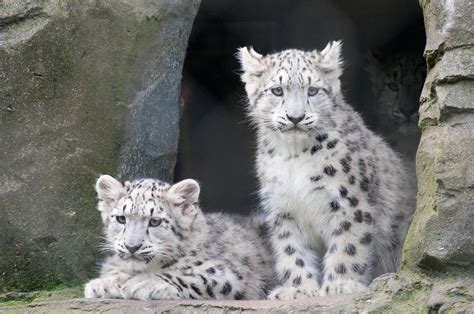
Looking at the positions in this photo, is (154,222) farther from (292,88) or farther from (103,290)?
(292,88)

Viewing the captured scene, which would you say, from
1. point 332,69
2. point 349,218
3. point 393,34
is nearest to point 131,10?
point 332,69

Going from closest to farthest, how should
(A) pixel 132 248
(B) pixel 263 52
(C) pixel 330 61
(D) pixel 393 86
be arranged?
(A) pixel 132 248 → (C) pixel 330 61 → (D) pixel 393 86 → (B) pixel 263 52

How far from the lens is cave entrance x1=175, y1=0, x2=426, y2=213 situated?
7761 millimetres

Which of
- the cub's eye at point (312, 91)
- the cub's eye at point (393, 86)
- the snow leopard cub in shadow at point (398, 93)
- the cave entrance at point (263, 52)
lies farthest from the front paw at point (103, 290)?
the cub's eye at point (393, 86)

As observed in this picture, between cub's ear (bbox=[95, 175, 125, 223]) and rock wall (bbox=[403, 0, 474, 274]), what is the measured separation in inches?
67.4

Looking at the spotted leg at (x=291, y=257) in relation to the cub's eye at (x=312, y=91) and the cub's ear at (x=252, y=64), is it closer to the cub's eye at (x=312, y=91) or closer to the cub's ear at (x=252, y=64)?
the cub's eye at (x=312, y=91)

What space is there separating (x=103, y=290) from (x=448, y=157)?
193 cm

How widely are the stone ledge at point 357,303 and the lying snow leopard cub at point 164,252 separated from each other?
19 centimetres

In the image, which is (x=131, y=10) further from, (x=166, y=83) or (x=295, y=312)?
(x=295, y=312)

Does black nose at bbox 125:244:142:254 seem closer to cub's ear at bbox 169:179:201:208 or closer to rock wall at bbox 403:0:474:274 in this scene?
cub's ear at bbox 169:179:201:208

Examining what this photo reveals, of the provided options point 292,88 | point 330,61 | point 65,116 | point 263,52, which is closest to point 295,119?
A: point 292,88

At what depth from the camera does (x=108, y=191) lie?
5281 mm

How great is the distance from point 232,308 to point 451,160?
4.19 feet

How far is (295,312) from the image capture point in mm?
4488
